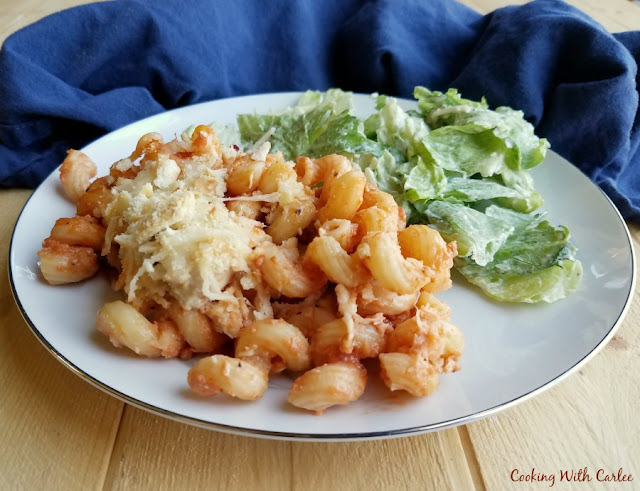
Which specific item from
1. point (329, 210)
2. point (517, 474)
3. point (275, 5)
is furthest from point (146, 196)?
point (275, 5)

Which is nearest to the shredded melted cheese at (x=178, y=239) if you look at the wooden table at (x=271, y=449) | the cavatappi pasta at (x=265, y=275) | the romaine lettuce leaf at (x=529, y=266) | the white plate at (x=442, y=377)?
the cavatappi pasta at (x=265, y=275)

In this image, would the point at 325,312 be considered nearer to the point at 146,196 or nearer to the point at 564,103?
the point at 146,196

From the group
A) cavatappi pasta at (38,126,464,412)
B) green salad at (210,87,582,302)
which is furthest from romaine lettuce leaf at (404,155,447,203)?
cavatappi pasta at (38,126,464,412)

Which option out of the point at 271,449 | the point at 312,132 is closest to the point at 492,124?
the point at 312,132

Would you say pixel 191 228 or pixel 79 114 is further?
pixel 79 114

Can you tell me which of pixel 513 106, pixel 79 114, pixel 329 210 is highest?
pixel 329 210

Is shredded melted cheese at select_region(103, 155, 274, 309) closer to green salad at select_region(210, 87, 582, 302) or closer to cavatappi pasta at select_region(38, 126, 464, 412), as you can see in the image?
cavatappi pasta at select_region(38, 126, 464, 412)

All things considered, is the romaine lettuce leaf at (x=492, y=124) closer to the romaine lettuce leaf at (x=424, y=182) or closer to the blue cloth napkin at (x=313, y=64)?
the romaine lettuce leaf at (x=424, y=182)
